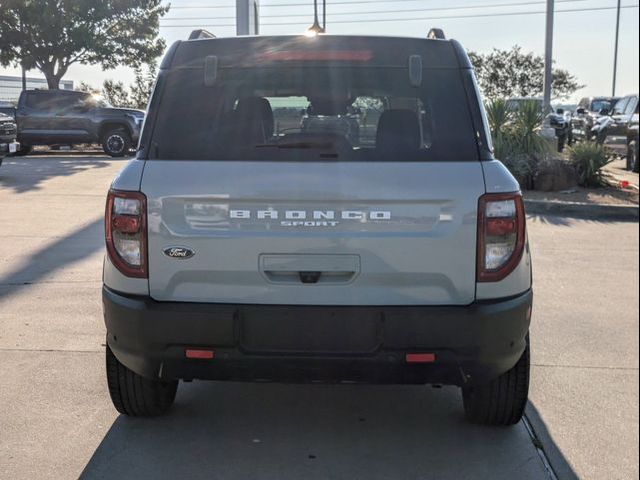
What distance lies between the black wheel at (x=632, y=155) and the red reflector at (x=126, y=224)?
16.1 metres

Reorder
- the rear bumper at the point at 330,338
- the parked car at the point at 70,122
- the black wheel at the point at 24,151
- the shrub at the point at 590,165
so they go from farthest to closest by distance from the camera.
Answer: the black wheel at the point at 24,151, the parked car at the point at 70,122, the shrub at the point at 590,165, the rear bumper at the point at 330,338

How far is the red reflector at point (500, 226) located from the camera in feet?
10.1

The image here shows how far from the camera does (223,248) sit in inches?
122

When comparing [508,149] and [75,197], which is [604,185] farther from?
[75,197]

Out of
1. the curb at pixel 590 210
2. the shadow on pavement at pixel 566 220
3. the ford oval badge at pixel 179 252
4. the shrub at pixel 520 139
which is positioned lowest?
the shadow on pavement at pixel 566 220

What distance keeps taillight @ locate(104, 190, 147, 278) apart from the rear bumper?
0.53 feet

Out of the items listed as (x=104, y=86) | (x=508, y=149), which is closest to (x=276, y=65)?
(x=508, y=149)

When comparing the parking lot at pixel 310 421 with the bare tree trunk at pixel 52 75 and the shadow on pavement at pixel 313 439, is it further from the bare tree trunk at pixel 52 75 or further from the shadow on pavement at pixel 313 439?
the bare tree trunk at pixel 52 75

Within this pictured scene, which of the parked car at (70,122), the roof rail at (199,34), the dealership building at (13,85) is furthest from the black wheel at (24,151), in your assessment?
the roof rail at (199,34)

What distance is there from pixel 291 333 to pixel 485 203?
38.5 inches

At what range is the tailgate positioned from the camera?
306 cm

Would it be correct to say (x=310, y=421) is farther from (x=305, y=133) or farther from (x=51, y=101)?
(x=51, y=101)

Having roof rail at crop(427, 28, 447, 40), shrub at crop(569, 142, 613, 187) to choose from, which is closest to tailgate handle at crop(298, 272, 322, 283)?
roof rail at crop(427, 28, 447, 40)

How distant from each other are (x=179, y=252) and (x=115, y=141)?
59.8 ft
